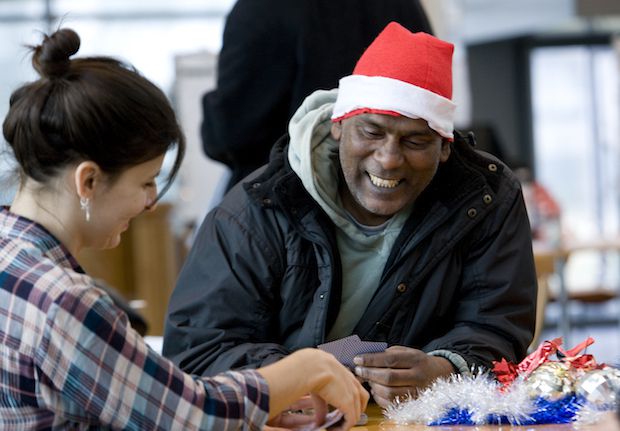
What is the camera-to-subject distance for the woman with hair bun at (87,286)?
1.55m

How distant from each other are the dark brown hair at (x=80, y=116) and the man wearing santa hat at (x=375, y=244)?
2.31 feet

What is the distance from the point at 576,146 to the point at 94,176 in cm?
1216

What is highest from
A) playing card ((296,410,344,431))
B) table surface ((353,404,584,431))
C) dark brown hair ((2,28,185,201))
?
dark brown hair ((2,28,185,201))

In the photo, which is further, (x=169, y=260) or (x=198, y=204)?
(x=169, y=260)

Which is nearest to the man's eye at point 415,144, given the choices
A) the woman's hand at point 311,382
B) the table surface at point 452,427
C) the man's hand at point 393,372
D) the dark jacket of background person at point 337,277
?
the dark jacket of background person at point 337,277

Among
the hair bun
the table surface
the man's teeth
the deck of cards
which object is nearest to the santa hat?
the man's teeth

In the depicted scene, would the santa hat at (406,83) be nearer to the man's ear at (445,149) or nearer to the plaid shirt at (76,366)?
the man's ear at (445,149)

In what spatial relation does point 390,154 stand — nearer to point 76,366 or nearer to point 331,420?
point 331,420

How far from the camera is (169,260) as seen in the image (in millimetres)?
8211

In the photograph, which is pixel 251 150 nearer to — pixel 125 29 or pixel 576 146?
pixel 125 29

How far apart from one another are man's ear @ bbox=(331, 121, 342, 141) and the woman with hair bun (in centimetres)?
75

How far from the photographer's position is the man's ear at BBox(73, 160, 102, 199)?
162 cm

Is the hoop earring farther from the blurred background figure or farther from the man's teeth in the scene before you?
the blurred background figure

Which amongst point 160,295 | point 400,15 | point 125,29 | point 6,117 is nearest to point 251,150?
point 400,15
